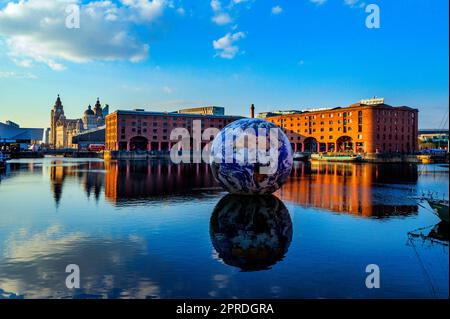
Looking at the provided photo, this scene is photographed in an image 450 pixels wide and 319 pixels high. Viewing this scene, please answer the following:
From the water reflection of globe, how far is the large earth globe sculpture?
1012mm

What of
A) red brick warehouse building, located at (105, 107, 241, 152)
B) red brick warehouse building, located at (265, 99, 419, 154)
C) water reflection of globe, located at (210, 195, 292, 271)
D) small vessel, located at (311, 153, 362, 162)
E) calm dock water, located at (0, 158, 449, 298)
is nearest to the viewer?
calm dock water, located at (0, 158, 449, 298)

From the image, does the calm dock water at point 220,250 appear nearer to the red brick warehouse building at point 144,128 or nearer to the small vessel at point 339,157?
the small vessel at point 339,157

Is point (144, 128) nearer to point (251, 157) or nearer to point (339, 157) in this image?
point (339, 157)

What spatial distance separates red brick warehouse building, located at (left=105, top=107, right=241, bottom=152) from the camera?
124m

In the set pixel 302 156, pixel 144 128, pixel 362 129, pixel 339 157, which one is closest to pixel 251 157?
pixel 339 157

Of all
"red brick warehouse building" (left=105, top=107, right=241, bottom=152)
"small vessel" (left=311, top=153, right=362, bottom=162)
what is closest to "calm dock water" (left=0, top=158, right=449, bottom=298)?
"small vessel" (left=311, top=153, right=362, bottom=162)

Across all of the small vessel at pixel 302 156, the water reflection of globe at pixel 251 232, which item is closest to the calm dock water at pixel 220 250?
the water reflection of globe at pixel 251 232

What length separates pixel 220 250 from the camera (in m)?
11.3

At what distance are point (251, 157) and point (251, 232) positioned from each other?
6.13 metres

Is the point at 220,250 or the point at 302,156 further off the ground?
the point at 302,156

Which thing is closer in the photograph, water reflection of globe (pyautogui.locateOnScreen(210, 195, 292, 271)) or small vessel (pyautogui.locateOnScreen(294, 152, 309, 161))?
water reflection of globe (pyautogui.locateOnScreen(210, 195, 292, 271))

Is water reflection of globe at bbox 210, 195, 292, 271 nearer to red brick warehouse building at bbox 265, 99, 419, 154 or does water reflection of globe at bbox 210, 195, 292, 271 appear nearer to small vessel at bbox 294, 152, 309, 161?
small vessel at bbox 294, 152, 309, 161
